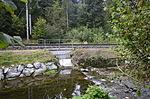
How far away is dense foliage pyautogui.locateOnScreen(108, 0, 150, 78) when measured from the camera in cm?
150

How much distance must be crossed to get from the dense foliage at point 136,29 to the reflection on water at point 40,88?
3.14 metres

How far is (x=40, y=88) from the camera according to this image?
4953 millimetres

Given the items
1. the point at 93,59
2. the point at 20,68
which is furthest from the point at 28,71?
the point at 93,59

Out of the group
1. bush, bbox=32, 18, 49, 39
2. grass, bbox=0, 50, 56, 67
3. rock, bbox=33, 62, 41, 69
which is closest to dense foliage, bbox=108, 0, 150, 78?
rock, bbox=33, 62, 41, 69

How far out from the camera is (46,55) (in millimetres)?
7984

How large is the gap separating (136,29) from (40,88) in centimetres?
458

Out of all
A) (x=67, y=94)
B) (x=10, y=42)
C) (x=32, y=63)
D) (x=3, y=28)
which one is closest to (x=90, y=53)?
(x=32, y=63)

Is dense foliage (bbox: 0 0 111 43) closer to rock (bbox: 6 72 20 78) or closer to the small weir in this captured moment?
the small weir

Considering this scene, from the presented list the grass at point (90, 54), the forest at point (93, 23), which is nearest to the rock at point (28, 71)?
the forest at point (93, 23)

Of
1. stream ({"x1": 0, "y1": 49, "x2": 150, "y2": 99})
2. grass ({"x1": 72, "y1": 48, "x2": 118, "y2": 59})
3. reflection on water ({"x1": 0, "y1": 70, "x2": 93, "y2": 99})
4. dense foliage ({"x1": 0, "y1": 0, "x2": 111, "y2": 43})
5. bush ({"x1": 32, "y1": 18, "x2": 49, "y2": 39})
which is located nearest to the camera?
stream ({"x1": 0, "y1": 49, "x2": 150, "y2": 99})

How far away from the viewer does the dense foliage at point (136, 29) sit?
150cm

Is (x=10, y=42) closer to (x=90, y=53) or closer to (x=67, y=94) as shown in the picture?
(x=67, y=94)

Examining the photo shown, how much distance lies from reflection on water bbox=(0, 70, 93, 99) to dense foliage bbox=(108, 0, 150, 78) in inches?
124

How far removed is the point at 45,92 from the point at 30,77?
2.15 m
